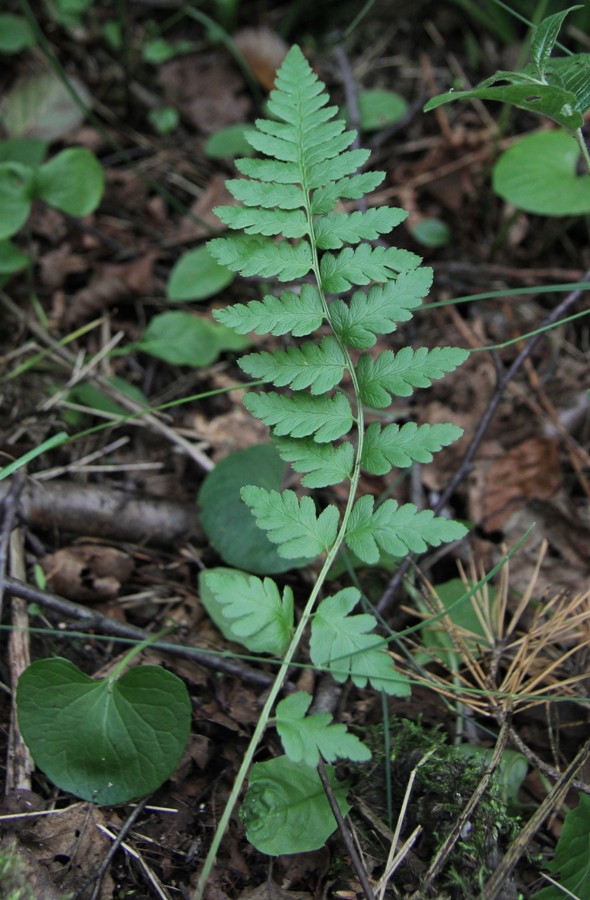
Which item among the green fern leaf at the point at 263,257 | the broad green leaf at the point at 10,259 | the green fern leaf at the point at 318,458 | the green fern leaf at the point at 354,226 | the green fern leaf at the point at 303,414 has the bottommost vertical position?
the green fern leaf at the point at 318,458

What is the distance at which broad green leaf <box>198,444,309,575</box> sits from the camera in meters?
1.99

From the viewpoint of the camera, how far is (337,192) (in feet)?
5.28

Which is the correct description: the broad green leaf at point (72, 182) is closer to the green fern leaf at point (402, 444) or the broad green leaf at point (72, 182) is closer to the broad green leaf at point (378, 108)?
the broad green leaf at point (378, 108)

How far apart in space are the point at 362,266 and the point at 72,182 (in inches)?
57.8

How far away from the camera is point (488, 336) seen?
278 cm

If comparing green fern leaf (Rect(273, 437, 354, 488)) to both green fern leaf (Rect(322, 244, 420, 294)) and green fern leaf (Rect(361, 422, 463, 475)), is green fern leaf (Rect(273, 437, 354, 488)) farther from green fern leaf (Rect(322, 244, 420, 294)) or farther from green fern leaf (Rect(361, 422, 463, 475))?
green fern leaf (Rect(322, 244, 420, 294))

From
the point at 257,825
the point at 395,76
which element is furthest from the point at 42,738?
the point at 395,76

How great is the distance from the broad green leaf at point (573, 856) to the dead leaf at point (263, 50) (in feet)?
10.4

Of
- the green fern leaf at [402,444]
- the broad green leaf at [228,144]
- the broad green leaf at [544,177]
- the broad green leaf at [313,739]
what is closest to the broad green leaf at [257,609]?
the broad green leaf at [313,739]

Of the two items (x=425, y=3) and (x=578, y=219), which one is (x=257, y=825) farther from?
(x=425, y=3)

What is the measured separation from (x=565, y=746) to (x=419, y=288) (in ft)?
3.87

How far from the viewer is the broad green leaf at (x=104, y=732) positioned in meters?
1.52

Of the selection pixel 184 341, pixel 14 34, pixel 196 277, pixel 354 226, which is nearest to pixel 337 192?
pixel 354 226

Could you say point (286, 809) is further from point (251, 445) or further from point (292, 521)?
point (251, 445)
